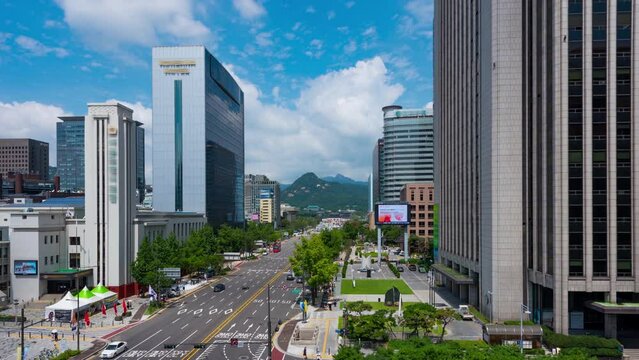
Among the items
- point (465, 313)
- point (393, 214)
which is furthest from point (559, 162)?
point (393, 214)

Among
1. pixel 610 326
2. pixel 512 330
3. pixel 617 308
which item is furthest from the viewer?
pixel 512 330

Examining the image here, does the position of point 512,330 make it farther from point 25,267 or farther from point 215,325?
point 25,267

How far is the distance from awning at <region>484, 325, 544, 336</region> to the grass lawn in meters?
38.9

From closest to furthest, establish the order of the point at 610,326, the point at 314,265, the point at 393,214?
1. the point at 610,326
2. the point at 314,265
3. the point at 393,214

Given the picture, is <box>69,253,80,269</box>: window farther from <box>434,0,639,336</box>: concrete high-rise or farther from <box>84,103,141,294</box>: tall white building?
<box>434,0,639,336</box>: concrete high-rise

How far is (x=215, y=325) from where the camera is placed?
65750 millimetres

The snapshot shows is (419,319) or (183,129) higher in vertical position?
(183,129)

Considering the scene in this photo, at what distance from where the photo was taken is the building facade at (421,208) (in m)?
174

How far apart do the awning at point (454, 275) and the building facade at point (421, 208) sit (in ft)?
248

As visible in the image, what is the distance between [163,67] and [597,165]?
425 feet

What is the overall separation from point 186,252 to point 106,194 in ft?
87.5

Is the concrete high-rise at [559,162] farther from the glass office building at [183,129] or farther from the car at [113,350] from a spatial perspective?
the glass office building at [183,129]

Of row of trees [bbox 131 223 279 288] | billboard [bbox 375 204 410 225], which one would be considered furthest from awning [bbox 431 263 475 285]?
row of trees [bbox 131 223 279 288]

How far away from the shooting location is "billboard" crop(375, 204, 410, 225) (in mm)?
133125
